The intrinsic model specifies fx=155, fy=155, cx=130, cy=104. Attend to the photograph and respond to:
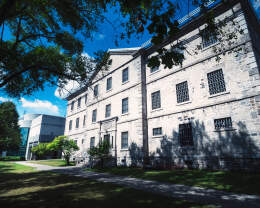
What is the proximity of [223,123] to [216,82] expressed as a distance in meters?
3.36

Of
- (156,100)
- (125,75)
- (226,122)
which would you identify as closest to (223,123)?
(226,122)

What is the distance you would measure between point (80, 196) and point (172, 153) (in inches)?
378

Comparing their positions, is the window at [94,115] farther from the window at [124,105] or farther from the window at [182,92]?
the window at [182,92]

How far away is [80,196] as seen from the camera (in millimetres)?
6258

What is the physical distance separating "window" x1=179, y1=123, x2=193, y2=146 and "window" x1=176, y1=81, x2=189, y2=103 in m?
2.39

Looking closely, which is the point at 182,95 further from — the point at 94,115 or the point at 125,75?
the point at 94,115

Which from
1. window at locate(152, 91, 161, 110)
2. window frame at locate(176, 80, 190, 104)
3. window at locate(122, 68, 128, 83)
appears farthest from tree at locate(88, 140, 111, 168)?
window frame at locate(176, 80, 190, 104)

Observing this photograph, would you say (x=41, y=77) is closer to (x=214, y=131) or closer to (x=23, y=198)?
(x=23, y=198)

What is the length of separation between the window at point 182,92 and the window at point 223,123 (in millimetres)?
3253

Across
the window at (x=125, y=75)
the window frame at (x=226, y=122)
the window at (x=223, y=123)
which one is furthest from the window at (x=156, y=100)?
the window frame at (x=226, y=122)

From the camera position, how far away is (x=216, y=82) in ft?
41.3

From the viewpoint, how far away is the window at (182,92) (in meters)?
14.3

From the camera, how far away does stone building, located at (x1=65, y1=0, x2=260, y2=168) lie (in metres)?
10.7

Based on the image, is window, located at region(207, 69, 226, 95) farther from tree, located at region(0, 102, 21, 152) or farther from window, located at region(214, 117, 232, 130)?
tree, located at region(0, 102, 21, 152)
